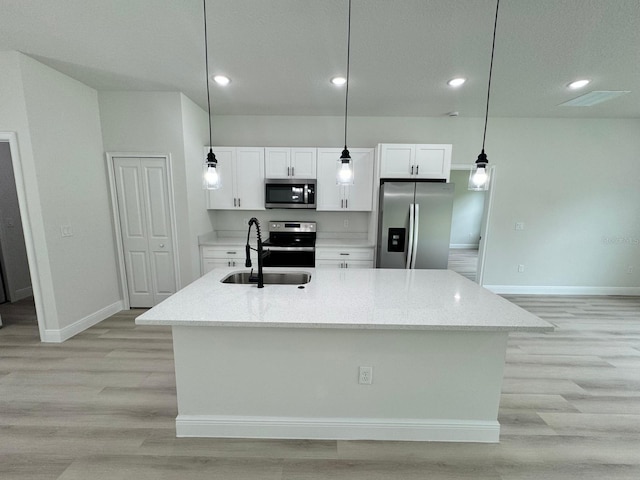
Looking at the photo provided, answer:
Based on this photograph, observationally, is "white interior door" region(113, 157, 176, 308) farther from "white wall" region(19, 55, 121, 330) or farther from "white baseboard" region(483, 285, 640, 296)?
"white baseboard" region(483, 285, 640, 296)

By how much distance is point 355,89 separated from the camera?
9.56 feet

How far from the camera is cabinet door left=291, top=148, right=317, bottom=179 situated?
12.0 ft

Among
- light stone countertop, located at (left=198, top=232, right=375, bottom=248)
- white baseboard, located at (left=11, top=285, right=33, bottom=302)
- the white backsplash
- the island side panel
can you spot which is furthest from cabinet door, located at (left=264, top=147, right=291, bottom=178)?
white baseboard, located at (left=11, top=285, right=33, bottom=302)

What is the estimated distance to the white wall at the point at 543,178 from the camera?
387 centimetres

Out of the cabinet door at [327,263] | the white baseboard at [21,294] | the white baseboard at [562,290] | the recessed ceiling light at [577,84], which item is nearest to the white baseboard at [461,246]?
the white baseboard at [562,290]

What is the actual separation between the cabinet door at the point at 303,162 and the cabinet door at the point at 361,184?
547mm

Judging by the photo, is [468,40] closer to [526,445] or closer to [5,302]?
[526,445]

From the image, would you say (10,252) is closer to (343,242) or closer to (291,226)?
(291,226)

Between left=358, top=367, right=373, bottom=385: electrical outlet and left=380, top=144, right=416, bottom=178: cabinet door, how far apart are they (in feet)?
8.60

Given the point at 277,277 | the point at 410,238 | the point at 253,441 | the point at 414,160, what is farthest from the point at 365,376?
Result: the point at 414,160

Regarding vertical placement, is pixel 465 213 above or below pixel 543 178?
below

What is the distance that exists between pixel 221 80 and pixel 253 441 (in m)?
3.25

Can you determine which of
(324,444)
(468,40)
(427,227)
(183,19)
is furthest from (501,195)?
(183,19)

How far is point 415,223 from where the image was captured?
3.24m
